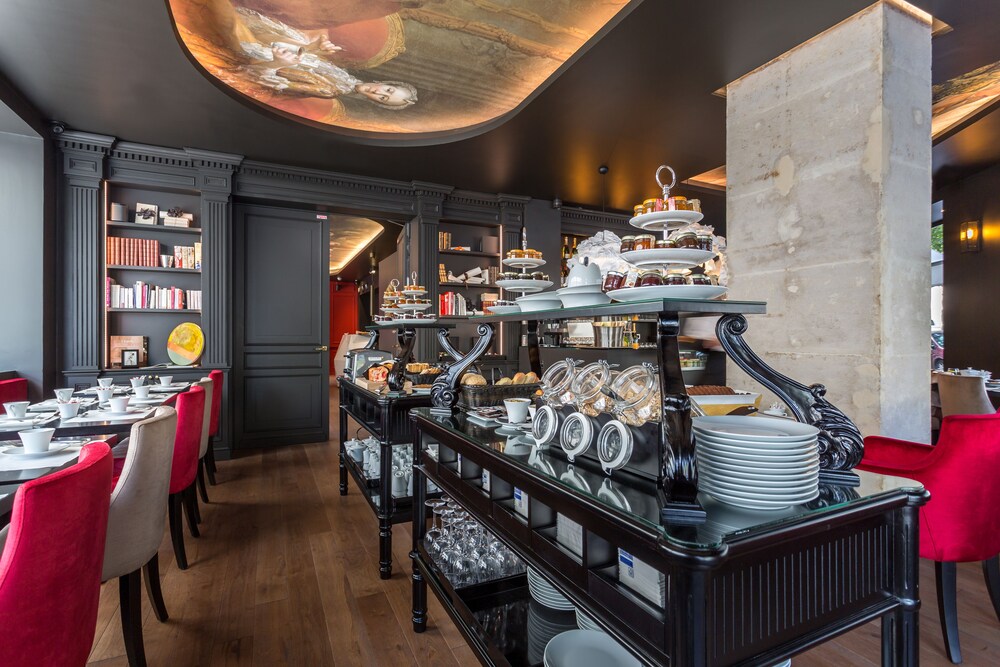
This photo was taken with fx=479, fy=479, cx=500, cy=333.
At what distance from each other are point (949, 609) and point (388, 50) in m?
4.62

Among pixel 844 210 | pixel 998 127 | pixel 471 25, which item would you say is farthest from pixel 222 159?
pixel 998 127

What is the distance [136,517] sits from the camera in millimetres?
1719

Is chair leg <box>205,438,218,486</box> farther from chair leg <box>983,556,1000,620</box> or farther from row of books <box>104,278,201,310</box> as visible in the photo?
chair leg <box>983,556,1000,620</box>

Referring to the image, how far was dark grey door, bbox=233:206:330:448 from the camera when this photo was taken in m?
5.29

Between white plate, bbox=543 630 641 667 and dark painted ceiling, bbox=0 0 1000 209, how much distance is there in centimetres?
297

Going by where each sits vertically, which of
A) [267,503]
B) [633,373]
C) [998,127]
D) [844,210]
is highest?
[998,127]

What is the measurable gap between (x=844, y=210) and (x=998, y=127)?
389cm

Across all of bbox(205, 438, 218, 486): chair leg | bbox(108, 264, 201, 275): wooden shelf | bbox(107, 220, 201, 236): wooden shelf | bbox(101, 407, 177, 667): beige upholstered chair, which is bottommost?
bbox(205, 438, 218, 486): chair leg

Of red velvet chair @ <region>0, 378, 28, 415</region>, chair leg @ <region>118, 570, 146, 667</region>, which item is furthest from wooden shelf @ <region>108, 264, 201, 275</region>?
chair leg @ <region>118, 570, 146, 667</region>

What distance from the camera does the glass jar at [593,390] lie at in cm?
122

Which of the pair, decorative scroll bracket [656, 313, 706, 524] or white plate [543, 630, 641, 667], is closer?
decorative scroll bracket [656, 313, 706, 524]

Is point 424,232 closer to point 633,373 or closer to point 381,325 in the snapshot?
point 381,325

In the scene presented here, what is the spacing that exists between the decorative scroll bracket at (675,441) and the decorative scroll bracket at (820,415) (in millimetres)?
153

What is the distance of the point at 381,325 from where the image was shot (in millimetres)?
2988
